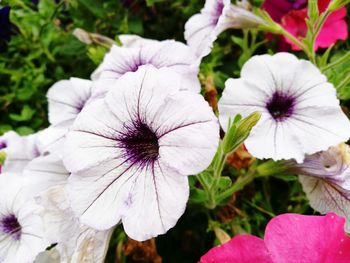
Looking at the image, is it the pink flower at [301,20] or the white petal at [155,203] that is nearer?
the white petal at [155,203]

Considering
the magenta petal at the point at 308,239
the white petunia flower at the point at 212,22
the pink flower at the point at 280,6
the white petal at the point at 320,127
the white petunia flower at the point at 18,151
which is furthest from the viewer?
the pink flower at the point at 280,6

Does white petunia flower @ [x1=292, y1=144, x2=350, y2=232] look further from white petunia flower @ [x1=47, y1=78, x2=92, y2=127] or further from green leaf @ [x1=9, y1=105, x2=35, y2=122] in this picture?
green leaf @ [x1=9, y1=105, x2=35, y2=122]

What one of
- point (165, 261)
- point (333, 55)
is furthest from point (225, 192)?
point (333, 55)

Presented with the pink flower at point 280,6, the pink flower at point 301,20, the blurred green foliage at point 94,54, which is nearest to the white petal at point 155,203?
the blurred green foliage at point 94,54

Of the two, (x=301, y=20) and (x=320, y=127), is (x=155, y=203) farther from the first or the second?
(x=301, y=20)

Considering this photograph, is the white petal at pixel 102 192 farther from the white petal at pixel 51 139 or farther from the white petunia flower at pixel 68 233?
the white petal at pixel 51 139
